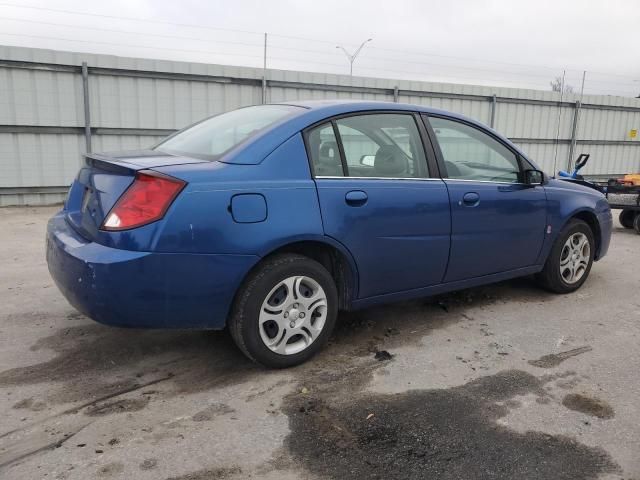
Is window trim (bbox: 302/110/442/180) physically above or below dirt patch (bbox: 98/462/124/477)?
above

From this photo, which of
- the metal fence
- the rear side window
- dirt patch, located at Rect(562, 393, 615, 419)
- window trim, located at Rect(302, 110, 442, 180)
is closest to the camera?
dirt patch, located at Rect(562, 393, 615, 419)

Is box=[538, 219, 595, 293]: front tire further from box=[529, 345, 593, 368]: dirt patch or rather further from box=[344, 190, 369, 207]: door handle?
box=[344, 190, 369, 207]: door handle

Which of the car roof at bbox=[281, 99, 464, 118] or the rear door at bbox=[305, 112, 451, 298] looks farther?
the car roof at bbox=[281, 99, 464, 118]

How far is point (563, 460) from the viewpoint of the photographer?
244 cm

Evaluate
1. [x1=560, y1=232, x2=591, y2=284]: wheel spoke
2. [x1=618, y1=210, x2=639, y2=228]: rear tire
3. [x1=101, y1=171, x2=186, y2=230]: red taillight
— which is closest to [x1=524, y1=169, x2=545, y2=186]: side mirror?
[x1=560, y1=232, x2=591, y2=284]: wheel spoke

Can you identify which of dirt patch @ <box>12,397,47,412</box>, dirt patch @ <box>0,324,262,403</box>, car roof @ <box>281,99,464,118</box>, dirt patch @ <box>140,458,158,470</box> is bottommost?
dirt patch @ <box>140,458,158,470</box>

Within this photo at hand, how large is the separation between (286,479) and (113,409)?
3.55 feet

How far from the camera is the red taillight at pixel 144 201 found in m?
2.78

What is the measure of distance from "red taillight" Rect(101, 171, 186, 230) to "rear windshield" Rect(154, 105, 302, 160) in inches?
17.5

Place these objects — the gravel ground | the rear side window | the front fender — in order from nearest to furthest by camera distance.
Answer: the gravel ground
the rear side window
the front fender

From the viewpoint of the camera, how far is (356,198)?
3.37 metres

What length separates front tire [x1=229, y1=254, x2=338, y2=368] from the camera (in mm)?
3064

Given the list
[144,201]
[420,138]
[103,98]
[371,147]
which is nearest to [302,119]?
[371,147]

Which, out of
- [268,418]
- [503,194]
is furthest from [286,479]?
[503,194]
